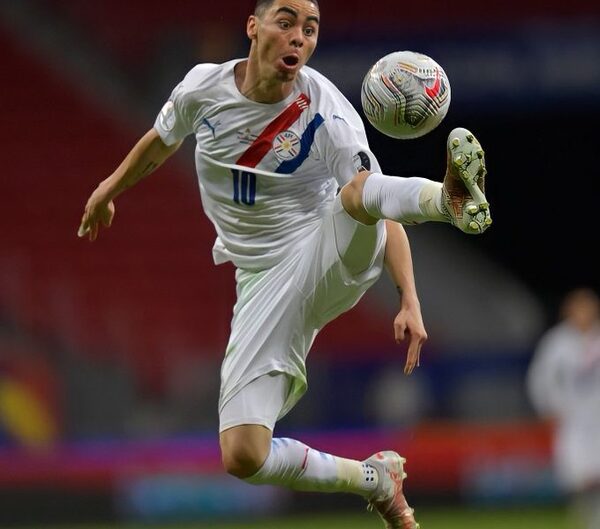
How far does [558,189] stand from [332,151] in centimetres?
1523

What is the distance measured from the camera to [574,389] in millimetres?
11211

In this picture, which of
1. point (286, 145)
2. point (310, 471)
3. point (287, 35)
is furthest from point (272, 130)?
point (310, 471)

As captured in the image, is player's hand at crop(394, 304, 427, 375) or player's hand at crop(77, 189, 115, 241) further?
player's hand at crop(77, 189, 115, 241)

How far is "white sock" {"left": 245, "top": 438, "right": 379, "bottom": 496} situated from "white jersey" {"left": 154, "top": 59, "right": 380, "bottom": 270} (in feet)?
2.87

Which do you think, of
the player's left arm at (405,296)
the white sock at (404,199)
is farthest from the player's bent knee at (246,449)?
the white sock at (404,199)

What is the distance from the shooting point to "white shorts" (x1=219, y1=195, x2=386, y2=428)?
252 inches

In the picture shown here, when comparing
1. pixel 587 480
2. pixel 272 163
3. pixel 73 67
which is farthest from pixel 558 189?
pixel 272 163

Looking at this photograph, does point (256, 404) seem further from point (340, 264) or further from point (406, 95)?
point (406, 95)

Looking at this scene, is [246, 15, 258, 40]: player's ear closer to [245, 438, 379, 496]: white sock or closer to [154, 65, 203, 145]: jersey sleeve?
[154, 65, 203, 145]: jersey sleeve

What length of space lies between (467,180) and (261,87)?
1385 millimetres

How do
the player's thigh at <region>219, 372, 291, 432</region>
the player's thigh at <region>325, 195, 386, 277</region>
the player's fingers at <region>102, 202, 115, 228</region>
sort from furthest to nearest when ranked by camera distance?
the player's fingers at <region>102, 202, 115, 228</region> → the player's thigh at <region>219, 372, 291, 432</region> → the player's thigh at <region>325, 195, 386, 277</region>

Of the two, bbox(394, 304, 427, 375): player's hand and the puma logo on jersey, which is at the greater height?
the puma logo on jersey

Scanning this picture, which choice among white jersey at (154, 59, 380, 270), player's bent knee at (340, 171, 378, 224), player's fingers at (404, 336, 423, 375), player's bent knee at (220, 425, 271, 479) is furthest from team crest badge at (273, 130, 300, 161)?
player's bent knee at (220, 425, 271, 479)

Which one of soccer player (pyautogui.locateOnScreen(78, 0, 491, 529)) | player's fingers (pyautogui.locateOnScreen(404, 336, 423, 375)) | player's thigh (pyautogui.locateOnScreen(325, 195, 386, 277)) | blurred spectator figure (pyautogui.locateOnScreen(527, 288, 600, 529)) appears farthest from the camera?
blurred spectator figure (pyautogui.locateOnScreen(527, 288, 600, 529))
